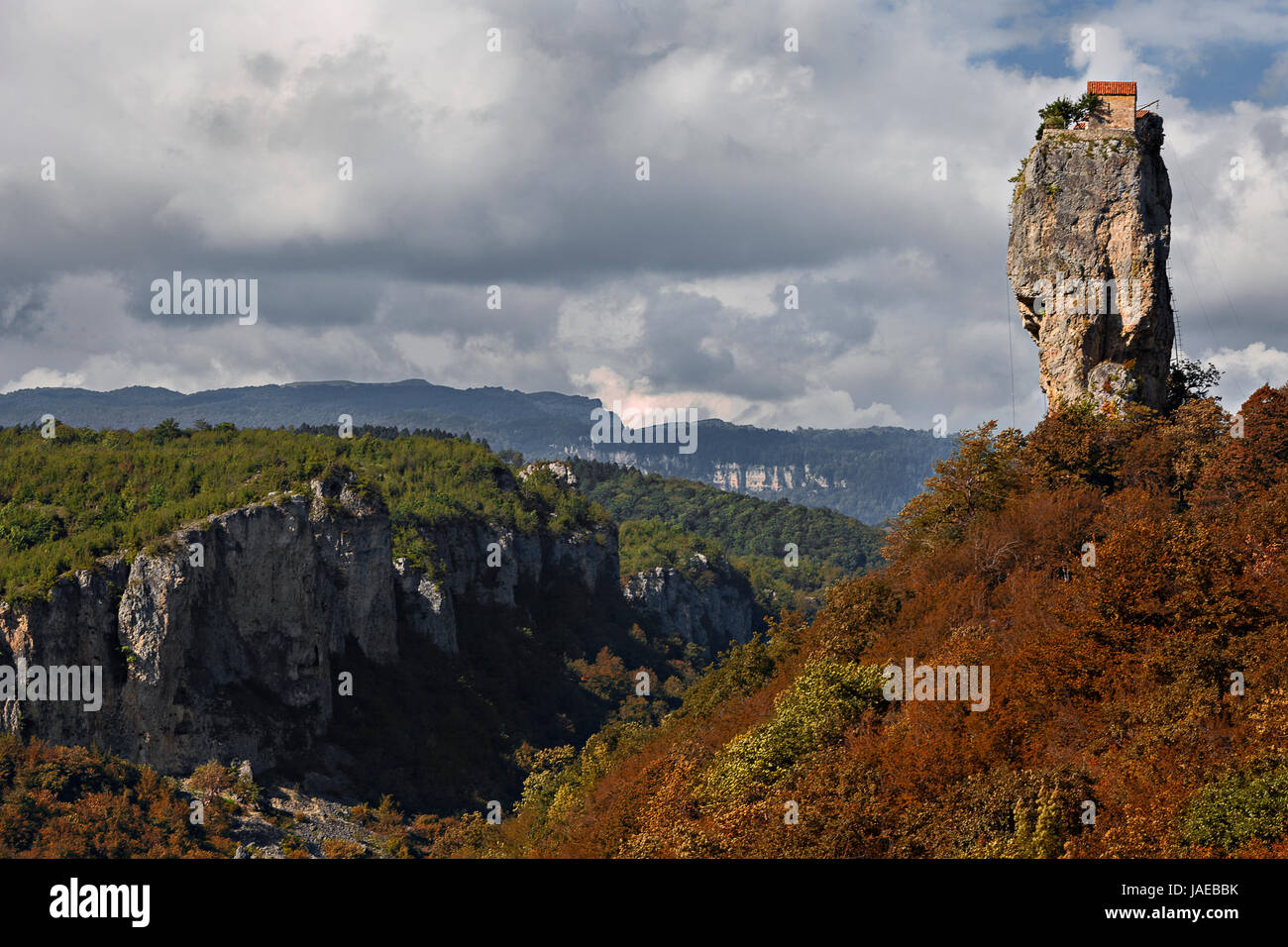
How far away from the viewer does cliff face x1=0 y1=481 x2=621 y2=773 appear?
8212 centimetres

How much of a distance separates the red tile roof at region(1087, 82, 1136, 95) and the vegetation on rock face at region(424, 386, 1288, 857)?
1368cm

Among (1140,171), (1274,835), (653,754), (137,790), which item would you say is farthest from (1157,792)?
(137,790)

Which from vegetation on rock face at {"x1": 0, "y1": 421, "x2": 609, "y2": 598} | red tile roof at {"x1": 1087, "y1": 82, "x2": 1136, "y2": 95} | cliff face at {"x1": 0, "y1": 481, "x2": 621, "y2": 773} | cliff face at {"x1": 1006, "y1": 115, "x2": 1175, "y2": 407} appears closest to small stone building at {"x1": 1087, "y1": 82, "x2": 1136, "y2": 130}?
red tile roof at {"x1": 1087, "y1": 82, "x2": 1136, "y2": 95}

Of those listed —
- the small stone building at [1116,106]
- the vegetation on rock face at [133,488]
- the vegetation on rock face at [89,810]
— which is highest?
the small stone building at [1116,106]

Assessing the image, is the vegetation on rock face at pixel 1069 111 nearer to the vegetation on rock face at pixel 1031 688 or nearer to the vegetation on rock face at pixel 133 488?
the vegetation on rock face at pixel 1031 688

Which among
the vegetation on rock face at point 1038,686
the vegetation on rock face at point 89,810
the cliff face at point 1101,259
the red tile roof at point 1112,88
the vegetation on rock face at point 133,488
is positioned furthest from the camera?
the vegetation on rock face at point 133,488

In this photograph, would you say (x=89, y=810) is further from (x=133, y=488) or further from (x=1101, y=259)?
(x=1101, y=259)

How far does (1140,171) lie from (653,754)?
103 feet

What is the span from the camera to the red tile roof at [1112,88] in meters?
49.3

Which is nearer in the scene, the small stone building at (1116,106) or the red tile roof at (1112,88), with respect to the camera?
the red tile roof at (1112,88)

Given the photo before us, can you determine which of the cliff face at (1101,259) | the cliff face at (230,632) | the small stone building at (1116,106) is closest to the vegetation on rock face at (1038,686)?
the cliff face at (1101,259)

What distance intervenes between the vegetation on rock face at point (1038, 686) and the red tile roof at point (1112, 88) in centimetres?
1368

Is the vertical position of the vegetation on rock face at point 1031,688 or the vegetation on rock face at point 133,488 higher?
the vegetation on rock face at point 133,488
